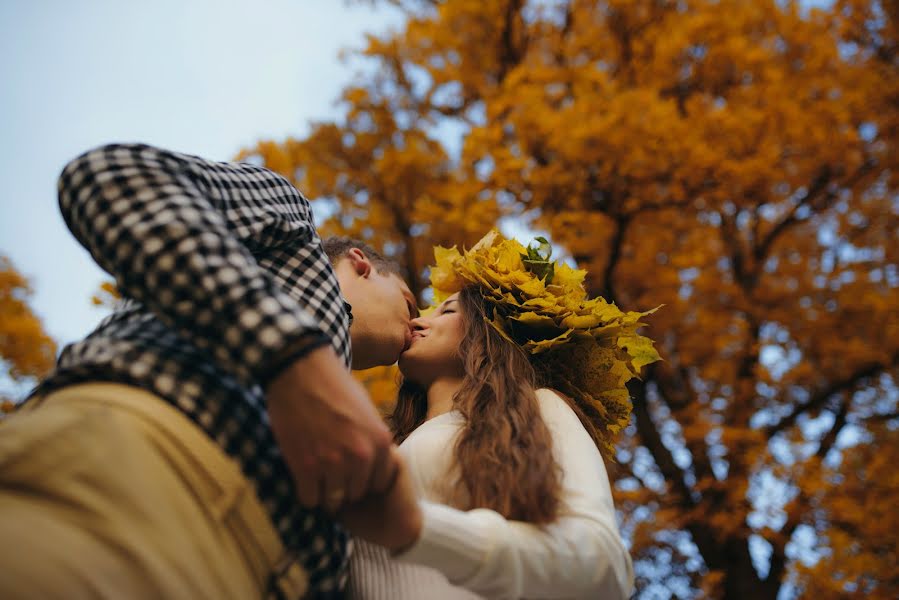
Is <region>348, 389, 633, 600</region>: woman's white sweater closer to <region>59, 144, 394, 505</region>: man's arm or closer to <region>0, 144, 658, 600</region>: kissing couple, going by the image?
<region>0, 144, 658, 600</region>: kissing couple

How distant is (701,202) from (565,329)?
562 centimetres

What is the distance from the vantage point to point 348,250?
216 cm

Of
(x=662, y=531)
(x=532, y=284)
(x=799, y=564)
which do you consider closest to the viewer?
(x=532, y=284)

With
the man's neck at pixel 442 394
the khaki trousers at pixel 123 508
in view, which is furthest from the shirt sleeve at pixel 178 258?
the man's neck at pixel 442 394

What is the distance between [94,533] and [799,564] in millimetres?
5291

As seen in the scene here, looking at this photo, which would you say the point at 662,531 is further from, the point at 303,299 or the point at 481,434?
the point at 303,299

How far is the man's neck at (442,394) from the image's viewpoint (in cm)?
221

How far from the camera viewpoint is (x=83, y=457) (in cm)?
92

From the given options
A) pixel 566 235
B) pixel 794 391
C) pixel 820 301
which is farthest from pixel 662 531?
pixel 820 301

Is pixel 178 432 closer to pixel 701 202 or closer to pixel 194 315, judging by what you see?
pixel 194 315

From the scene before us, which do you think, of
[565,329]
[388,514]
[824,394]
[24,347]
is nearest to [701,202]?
[824,394]

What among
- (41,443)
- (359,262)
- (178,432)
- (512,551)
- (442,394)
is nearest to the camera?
(41,443)

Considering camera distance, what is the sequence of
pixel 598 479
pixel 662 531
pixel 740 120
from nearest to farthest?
pixel 598 479 → pixel 662 531 → pixel 740 120

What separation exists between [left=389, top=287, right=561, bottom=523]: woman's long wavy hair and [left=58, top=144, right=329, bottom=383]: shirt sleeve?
644 millimetres
